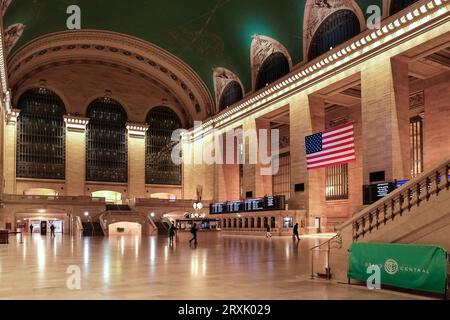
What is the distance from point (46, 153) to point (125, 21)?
14341 mm

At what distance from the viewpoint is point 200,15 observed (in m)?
32.8

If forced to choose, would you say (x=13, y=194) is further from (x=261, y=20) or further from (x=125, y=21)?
(x=261, y=20)

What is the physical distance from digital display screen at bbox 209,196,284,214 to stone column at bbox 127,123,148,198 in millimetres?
10222

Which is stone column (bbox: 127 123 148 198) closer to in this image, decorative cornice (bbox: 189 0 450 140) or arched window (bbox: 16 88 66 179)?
arched window (bbox: 16 88 66 179)

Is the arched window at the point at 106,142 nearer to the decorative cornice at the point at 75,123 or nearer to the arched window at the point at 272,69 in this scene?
the decorative cornice at the point at 75,123

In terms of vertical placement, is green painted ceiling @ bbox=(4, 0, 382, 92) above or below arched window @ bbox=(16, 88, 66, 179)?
above

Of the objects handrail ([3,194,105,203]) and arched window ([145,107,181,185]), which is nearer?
handrail ([3,194,105,203])

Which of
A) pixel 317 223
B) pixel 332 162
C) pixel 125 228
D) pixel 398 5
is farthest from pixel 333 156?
pixel 125 228

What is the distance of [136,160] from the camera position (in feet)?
147

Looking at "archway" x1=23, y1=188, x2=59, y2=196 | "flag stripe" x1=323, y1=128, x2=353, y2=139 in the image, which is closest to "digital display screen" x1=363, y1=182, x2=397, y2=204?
"flag stripe" x1=323, y1=128, x2=353, y2=139

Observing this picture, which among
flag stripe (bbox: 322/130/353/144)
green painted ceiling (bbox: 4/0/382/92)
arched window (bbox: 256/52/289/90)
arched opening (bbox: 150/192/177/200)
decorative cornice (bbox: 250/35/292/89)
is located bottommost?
arched opening (bbox: 150/192/177/200)

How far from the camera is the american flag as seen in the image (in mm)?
23672
